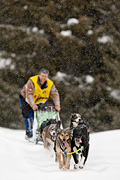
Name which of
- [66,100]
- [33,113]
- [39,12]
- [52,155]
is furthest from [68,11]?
[52,155]

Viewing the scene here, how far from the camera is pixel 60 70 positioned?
36.4 ft

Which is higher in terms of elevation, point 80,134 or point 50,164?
point 80,134

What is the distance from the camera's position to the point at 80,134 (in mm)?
4172

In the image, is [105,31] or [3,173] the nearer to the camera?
[3,173]

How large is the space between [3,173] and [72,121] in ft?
4.42

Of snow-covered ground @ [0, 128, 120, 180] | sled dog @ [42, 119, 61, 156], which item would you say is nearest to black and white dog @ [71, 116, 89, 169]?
snow-covered ground @ [0, 128, 120, 180]

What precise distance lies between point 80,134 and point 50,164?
3.40ft

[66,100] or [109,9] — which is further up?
[109,9]

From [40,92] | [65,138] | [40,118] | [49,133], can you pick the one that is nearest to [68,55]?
[40,92]

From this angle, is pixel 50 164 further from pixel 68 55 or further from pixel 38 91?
pixel 68 55

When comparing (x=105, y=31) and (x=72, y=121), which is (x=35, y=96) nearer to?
(x=72, y=121)

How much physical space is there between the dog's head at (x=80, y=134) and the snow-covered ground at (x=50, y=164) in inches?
15.3

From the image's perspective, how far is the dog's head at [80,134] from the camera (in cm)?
416

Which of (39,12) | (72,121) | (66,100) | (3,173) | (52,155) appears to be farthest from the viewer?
(39,12)
